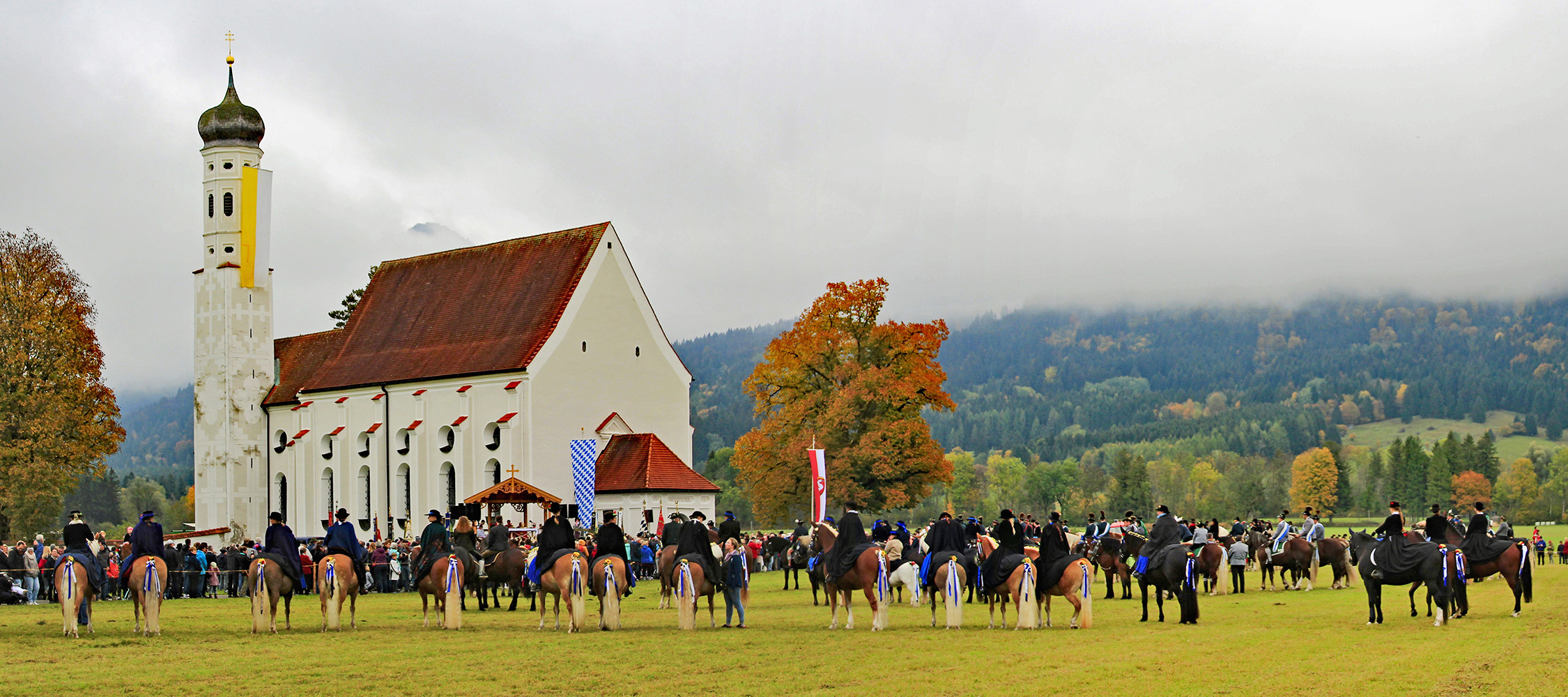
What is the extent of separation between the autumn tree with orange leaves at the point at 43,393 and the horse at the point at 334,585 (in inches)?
1217

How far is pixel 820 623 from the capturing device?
23344 mm

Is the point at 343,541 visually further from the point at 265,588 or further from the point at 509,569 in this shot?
the point at 509,569

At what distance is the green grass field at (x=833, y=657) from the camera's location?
14602 millimetres

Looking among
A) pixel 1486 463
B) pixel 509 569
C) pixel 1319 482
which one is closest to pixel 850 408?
pixel 509 569

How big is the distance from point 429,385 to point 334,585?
34223mm

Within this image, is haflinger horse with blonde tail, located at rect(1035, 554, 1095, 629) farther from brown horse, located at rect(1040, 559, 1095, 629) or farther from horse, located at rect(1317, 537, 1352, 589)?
horse, located at rect(1317, 537, 1352, 589)

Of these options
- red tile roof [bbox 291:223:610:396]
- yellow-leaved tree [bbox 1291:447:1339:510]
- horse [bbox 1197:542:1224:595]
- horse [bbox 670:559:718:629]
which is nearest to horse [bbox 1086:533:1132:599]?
horse [bbox 1197:542:1224:595]

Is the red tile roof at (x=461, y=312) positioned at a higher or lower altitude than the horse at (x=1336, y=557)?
higher

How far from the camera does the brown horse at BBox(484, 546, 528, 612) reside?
27.3 metres

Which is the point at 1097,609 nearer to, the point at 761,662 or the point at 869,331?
the point at 761,662

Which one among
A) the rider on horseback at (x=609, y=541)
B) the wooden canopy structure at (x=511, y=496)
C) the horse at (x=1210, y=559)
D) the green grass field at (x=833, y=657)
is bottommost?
the green grass field at (x=833, y=657)

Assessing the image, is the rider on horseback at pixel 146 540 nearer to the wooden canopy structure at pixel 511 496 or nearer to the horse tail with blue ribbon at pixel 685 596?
the horse tail with blue ribbon at pixel 685 596

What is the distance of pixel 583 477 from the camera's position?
171 feet

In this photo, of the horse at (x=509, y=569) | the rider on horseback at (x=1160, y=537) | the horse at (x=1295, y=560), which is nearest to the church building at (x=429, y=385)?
the horse at (x=509, y=569)
